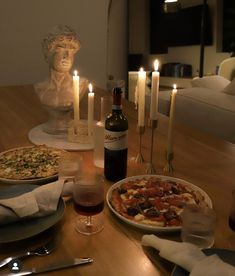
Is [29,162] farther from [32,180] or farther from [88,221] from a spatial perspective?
[88,221]

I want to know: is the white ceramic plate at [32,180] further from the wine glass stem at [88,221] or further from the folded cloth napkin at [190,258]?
the folded cloth napkin at [190,258]

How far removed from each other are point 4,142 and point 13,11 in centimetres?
283

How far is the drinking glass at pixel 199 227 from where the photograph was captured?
A: 30.0 inches

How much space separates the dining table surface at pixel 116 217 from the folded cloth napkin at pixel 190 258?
0.10ft

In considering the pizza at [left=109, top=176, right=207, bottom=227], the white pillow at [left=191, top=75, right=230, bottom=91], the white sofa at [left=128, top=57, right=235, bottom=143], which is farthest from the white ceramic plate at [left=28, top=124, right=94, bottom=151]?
the white pillow at [left=191, top=75, right=230, bottom=91]

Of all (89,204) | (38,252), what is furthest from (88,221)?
(38,252)

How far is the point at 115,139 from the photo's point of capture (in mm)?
1005

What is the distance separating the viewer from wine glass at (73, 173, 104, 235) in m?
0.83

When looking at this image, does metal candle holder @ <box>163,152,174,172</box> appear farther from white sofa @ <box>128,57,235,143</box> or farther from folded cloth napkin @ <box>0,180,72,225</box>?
white sofa @ <box>128,57,235,143</box>

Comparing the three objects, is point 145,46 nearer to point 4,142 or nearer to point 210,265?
point 4,142

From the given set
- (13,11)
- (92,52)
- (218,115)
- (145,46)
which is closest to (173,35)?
(145,46)

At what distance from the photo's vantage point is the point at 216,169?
3.87 ft

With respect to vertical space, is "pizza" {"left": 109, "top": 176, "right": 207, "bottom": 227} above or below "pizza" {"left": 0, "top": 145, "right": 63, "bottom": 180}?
below

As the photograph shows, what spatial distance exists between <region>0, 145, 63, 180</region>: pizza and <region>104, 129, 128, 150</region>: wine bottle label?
20 cm
